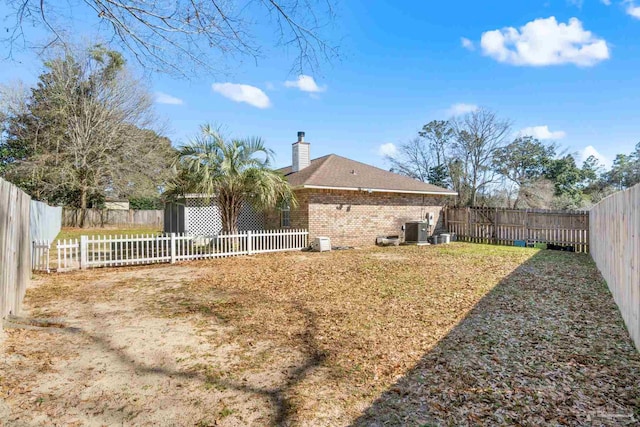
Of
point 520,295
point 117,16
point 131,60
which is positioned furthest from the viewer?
point 520,295

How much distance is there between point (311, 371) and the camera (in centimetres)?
334

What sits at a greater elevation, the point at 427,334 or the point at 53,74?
the point at 53,74

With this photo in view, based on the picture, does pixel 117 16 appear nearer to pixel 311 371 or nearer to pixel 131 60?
pixel 131 60

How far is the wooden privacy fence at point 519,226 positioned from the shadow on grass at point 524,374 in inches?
362

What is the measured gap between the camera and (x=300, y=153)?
1712 cm

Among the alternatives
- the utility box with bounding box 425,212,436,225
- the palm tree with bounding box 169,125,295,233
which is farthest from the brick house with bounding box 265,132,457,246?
the palm tree with bounding box 169,125,295,233

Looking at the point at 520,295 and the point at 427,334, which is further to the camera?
the point at 520,295

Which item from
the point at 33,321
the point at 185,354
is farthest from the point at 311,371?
the point at 33,321

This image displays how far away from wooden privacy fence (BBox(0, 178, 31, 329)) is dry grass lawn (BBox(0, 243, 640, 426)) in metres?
0.39

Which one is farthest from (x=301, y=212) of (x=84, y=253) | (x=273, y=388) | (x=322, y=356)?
(x=273, y=388)

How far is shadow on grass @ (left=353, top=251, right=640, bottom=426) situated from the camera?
2574 millimetres

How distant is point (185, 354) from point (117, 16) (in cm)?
366

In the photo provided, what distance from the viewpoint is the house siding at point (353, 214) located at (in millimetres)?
13711

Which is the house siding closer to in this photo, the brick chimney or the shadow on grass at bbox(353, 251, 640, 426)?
the brick chimney
